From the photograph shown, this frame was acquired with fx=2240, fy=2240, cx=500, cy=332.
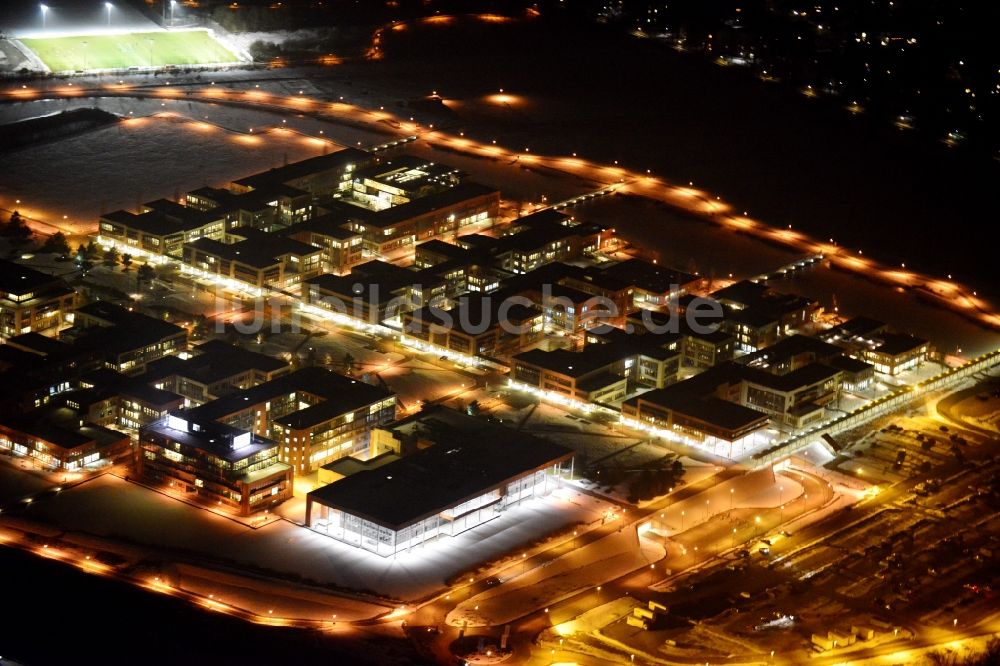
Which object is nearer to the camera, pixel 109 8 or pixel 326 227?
pixel 326 227

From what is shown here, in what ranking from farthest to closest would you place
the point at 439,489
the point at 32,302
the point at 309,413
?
the point at 32,302 → the point at 309,413 → the point at 439,489

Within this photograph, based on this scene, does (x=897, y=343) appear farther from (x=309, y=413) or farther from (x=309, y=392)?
(x=309, y=413)

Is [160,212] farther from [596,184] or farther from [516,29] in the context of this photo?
[516,29]

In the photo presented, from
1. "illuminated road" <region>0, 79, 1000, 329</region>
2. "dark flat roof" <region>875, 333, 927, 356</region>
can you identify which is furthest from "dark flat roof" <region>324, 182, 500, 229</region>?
"dark flat roof" <region>875, 333, 927, 356</region>

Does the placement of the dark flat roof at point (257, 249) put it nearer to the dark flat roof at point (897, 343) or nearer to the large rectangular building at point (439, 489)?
the large rectangular building at point (439, 489)

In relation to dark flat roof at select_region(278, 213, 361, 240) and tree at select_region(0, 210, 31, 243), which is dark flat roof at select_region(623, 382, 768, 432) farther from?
tree at select_region(0, 210, 31, 243)

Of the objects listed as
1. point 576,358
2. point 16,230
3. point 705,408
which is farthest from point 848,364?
point 16,230

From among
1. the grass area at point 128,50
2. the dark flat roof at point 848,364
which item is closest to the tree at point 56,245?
the grass area at point 128,50
